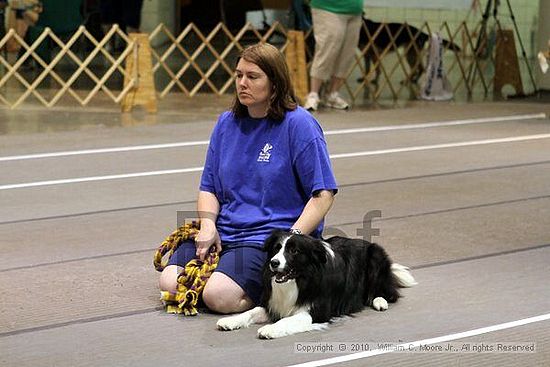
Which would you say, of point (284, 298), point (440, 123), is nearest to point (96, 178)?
point (284, 298)

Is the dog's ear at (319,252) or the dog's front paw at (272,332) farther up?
the dog's ear at (319,252)

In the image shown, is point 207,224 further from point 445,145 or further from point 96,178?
point 445,145

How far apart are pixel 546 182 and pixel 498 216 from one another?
130 cm

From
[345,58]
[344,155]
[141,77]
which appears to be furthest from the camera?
[345,58]

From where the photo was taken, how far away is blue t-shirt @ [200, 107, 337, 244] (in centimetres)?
440

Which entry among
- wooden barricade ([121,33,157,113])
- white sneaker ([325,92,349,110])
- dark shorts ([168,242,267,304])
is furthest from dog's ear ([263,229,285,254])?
white sneaker ([325,92,349,110])

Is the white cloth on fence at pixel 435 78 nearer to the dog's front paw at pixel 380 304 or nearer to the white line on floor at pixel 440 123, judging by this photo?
the white line on floor at pixel 440 123

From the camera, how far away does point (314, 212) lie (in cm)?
432

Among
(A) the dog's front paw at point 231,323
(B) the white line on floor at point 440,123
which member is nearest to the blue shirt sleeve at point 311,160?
(A) the dog's front paw at point 231,323

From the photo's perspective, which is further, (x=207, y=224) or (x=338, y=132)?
(x=338, y=132)

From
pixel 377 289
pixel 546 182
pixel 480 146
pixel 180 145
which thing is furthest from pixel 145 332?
pixel 480 146

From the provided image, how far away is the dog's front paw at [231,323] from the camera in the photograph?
4094mm

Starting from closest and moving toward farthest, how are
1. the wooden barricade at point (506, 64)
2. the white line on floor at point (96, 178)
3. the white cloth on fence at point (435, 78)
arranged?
the white line on floor at point (96, 178)
the white cloth on fence at point (435, 78)
the wooden barricade at point (506, 64)

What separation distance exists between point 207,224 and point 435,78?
8.45 m
